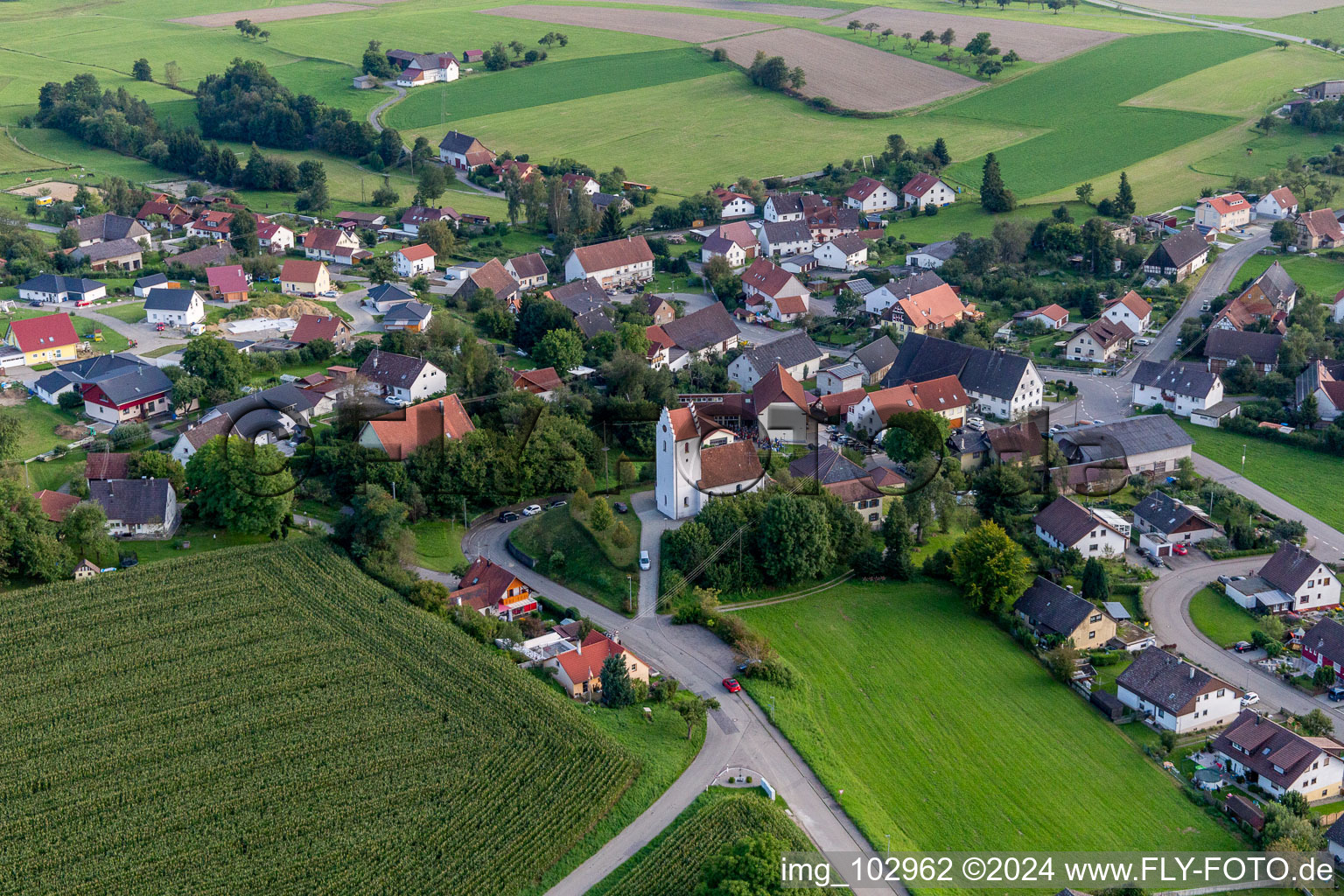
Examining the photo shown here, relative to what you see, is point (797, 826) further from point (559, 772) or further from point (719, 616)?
point (719, 616)

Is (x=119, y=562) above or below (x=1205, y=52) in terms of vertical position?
below

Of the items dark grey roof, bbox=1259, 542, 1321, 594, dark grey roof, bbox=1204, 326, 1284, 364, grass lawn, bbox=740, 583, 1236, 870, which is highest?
dark grey roof, bbox=1204, 326, 1284, 364

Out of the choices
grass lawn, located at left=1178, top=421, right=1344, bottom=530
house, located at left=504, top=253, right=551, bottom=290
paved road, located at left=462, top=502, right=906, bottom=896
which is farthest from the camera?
house, located at left=504, top=253, right=551, bottom=290

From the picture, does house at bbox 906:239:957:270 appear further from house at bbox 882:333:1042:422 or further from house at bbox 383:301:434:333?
house at bbox 383:301:434:333

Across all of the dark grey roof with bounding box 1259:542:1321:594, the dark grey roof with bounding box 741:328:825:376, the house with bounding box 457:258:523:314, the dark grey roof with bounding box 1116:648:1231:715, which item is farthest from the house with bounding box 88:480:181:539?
the dark grey roof with bounding box 1259:542:1321:594

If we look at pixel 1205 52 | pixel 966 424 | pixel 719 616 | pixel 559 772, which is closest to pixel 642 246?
pixel 966 424

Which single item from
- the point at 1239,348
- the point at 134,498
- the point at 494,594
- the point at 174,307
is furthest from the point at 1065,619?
the point at 174,307

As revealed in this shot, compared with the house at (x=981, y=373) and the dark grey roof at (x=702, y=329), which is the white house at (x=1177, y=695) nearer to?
the house at (x=981, y=373)
